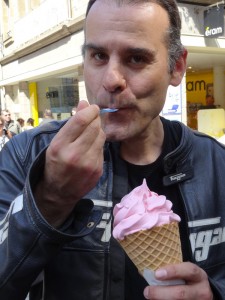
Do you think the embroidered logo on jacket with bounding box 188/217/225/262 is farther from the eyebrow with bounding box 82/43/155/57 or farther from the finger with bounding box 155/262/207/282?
the eyebrow with bounding box 82/43/155/57

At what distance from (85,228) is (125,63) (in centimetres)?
66

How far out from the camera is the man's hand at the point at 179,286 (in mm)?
1005

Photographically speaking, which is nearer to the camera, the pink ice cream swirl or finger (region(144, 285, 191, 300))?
finger (region(144, 285, 191, 300))

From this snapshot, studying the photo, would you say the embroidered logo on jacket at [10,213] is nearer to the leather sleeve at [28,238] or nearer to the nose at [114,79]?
the leather sleeve at [28,238]

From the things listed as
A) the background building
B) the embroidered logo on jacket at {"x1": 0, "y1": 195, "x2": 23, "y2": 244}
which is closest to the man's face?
the embroidered logo on jacket at {"x1": 0, "y1": 195, "x2": 23, "y2": 244}

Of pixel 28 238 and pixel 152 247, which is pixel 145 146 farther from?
pixel 28 238

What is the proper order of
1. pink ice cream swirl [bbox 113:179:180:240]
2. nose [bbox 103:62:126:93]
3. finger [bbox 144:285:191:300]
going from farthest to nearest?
1. nose [bbox 103:62:126:93]
2. pink ice cream swirl [bbox 113:179:180:240]
3. finger [bbox 144:285:191:300]

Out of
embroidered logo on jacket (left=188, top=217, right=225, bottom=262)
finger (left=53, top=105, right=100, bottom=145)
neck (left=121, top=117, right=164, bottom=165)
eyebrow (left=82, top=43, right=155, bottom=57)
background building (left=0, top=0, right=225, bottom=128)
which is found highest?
background building (left=0, top=0, right=225, bottom=128)

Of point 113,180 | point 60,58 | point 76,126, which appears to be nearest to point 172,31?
point 113,180

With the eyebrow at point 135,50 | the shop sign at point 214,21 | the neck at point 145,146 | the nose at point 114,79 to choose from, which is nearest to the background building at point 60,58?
the shop sign at point 214,21

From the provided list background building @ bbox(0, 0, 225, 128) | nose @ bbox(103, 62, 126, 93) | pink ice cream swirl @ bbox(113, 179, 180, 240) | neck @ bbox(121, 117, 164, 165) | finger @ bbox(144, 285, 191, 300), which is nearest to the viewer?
finger @ bbox(144, 285, 191, 300)

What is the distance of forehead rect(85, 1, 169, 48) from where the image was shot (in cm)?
143

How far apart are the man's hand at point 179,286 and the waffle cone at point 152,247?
10cm

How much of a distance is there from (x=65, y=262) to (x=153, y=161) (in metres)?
0.55
